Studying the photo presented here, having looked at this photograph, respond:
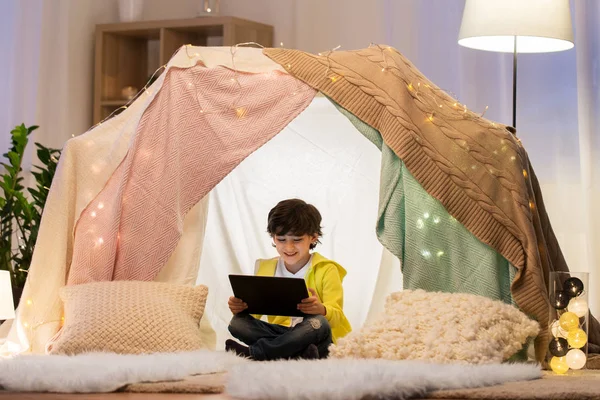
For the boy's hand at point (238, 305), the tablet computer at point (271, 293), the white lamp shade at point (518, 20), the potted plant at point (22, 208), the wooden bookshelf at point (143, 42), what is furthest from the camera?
the wooden bookshelf at point (143, 42)

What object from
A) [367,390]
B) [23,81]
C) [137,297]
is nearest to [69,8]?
[23,81]

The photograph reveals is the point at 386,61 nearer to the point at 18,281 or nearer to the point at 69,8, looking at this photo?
the point at 18,281

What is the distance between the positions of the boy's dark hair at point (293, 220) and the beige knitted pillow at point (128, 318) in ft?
1.26

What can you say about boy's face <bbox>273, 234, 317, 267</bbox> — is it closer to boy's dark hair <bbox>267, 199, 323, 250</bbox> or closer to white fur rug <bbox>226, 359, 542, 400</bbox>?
boy's dark hair <bbox>267, 199, 323, 250</bbox>

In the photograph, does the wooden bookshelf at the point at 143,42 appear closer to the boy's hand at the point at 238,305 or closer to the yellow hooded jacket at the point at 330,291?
the yellow hooded jacket at the point at 330,291

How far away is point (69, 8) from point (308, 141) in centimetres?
150

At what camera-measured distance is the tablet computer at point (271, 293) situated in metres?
2.72

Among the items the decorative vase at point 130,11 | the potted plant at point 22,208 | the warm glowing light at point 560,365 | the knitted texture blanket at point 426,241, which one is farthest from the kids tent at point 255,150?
the decorative vase at point 130,11

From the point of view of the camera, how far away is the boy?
9.11ft

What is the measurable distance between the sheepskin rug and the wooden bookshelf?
2064 mm

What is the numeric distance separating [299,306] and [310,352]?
13 cm

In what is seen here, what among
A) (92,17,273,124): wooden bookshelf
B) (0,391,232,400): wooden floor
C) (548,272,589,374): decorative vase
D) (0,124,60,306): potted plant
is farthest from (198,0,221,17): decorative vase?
(0,391,232,400): wooden floor

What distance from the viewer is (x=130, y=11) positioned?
183 inches

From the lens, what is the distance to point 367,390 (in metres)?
1.84
